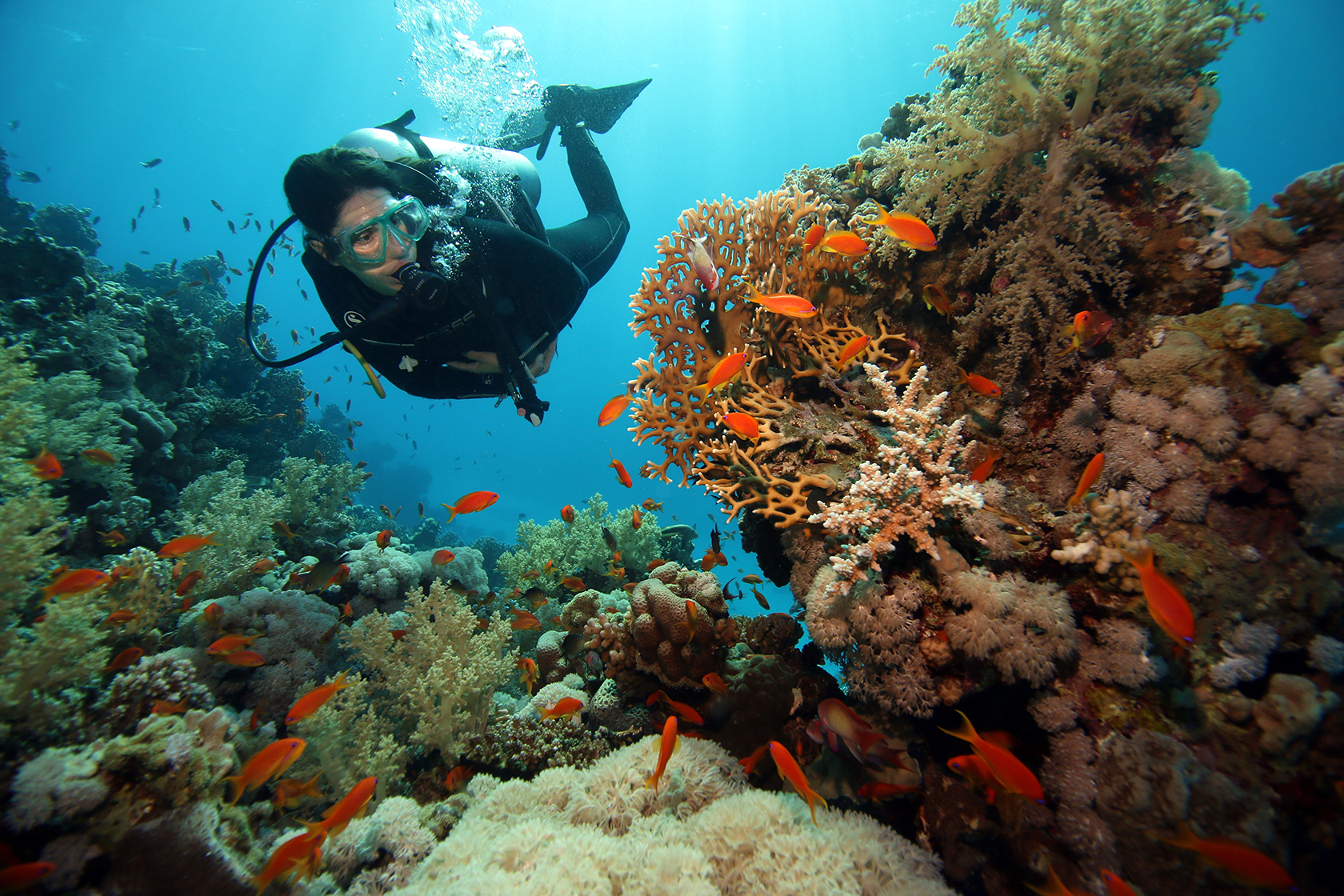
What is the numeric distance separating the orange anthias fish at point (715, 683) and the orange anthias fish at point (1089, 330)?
3.28 meters

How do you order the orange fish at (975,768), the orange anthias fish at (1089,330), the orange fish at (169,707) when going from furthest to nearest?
the orange fish at (169,707) < the orange anthias fish at (1089,330) < the orange fish at (975,768)

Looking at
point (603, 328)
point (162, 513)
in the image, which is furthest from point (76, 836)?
point (603, 328)

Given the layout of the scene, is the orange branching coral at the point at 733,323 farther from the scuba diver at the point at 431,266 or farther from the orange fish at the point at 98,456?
the orange fish at the point at 98,456

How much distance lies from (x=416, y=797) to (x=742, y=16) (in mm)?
52687

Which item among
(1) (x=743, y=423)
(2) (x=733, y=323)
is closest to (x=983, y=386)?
(1) (x=743, y=423)

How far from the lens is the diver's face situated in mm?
4285

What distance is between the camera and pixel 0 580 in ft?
11.0

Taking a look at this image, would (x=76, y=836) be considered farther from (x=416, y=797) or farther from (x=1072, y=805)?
(x=1072, y=805)

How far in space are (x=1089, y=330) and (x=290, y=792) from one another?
642 centimetres

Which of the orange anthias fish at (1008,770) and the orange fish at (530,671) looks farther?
the orange fish at (530,671)

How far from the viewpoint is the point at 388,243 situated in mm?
4266

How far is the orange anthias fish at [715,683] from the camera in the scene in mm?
3516

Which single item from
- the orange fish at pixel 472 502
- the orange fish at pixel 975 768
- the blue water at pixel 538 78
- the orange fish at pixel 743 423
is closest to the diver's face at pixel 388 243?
the orange fish at pixel 472 502

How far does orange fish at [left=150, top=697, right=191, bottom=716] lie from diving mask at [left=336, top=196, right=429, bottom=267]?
3.64 m
